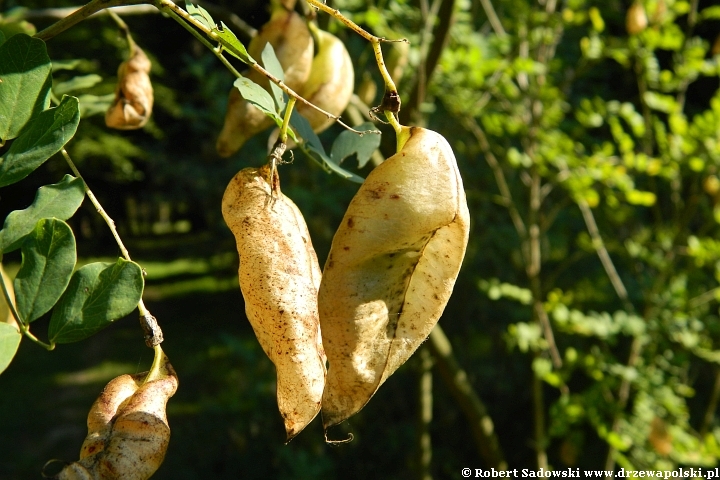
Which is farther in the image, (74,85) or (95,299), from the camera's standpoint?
(74,85)

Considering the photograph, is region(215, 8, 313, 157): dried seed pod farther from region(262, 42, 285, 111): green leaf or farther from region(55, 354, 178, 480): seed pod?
region(55, 354, 178, 480): seed pod

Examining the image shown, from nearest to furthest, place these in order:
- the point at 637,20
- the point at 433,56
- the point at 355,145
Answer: the point at 355,145, the point at 433,56, the point at 637,20

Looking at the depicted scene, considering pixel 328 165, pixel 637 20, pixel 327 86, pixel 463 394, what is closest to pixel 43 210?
pixel 328 165

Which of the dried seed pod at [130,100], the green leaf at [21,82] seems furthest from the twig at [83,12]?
the dried seed pod at [130,100]

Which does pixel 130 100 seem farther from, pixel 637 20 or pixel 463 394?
pixel 637 20

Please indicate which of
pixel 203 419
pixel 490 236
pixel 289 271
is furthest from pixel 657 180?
pixel 289 271

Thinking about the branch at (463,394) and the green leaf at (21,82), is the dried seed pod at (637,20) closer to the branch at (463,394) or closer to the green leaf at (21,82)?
the branch at (463,394)
